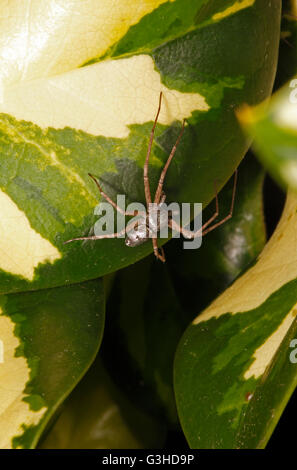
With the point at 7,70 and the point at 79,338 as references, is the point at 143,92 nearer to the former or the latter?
the point at 7,70

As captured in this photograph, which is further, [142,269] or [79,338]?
[142,269]

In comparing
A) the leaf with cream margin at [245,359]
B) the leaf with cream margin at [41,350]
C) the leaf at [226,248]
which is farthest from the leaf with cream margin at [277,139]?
the leaf at [226,248]

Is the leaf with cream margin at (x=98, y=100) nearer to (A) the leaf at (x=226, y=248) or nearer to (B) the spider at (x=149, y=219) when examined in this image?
(B) the spider at (x=149, y=219)

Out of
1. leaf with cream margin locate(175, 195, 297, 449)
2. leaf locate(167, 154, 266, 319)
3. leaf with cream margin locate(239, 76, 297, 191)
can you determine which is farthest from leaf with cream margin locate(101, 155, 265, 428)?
leaf with cream margin locate(239, 76, 297, 191)

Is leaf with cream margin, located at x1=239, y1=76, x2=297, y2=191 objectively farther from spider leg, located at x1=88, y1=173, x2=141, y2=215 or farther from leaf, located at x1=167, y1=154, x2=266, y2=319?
leaf, located at x1=167, y1=154, x2=266, y2=319

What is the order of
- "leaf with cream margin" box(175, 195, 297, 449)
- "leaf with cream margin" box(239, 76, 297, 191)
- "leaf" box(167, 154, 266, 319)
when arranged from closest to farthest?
"leaf with cream margin" box(239, 76, 297, 191), "leaf with cream margin" box(175, 195, 297, 449), "leaf" box(167, 154, 266, 319)

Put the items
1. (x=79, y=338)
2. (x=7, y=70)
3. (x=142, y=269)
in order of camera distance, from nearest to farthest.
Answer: (x=7, y=70) → (x=79, y=338) → (x=142, y=269)

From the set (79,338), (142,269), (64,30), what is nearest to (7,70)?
(64,30)

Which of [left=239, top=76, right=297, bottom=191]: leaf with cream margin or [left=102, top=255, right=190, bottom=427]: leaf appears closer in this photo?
[left=239, top=76, right=297, bottom=191]: leaf with cream margin
